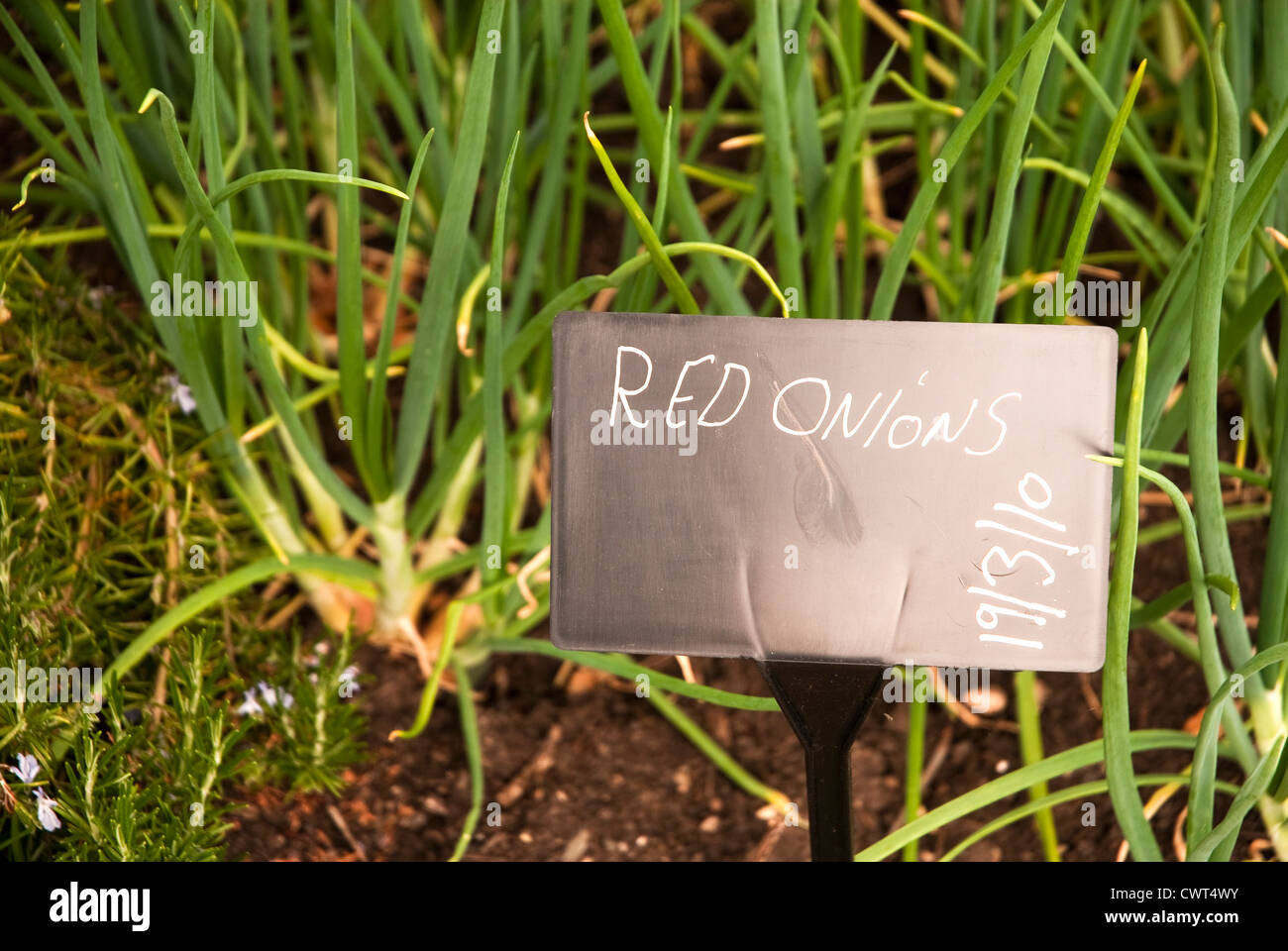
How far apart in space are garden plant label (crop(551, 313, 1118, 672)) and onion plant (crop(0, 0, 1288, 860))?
0.04 metres

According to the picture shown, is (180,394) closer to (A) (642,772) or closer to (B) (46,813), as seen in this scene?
(B) (46,813)

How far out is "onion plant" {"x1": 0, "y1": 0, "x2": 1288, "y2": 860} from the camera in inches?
21.0

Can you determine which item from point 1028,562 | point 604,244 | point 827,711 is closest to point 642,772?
point 827,711

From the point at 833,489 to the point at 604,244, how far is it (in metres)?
0.48

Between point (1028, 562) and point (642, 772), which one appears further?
point (642, 772)

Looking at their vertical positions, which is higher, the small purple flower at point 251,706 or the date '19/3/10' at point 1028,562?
the date '19/3/10' at point 1028,562

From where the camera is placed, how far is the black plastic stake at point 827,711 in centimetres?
54

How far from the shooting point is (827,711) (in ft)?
1.79

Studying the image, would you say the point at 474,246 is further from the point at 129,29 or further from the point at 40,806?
the point at 40,806

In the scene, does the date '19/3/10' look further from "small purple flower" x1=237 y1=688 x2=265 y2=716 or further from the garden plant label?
"small purple flower" x1=237 y1=688 x2=265 y2=716

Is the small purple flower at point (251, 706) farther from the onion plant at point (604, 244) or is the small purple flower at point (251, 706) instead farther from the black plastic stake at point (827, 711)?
the black plastic stake at point (827, 711)

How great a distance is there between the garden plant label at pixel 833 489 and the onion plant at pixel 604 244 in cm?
4

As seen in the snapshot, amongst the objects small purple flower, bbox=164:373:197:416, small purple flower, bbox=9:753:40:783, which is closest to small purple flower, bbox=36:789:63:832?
small purple flower, bbox=9:753:40:783

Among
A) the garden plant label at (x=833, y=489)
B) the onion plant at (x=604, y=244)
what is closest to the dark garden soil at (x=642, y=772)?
the onion plant at (x=604, y=244)
